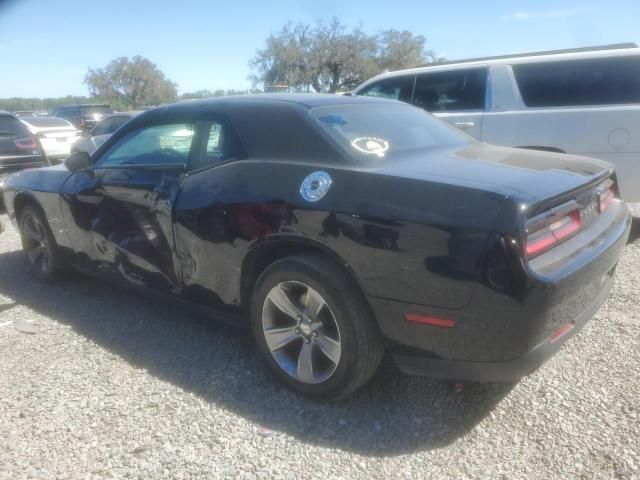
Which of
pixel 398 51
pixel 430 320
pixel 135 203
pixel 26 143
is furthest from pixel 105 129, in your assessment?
pixel 398 51

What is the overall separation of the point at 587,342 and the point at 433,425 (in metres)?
1.28

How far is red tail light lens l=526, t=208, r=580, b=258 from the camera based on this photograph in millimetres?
2119

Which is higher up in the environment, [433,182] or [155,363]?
[433,182]

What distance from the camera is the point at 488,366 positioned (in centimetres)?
219

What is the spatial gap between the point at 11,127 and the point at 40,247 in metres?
4.62

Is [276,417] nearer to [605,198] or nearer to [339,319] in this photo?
[339,319]

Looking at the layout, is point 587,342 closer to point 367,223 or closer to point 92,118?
point 367,223

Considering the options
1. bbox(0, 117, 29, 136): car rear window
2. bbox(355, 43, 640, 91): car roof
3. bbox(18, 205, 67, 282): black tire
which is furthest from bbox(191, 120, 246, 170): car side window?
bbox(0, 117, 29, 136): car rear window

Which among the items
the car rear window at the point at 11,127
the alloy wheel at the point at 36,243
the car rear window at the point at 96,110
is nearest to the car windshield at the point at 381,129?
the alloy wheel at the point at 36,243

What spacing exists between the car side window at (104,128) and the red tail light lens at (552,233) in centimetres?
1235

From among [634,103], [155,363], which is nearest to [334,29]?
[634,103]

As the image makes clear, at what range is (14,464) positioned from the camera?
2.35 meters

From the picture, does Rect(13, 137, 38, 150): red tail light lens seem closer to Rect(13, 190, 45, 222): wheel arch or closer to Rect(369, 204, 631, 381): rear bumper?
Rect(13, 190, 45, 222): wheel arch

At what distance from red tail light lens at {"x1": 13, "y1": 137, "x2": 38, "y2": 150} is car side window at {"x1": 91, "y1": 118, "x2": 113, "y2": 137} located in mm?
4584
